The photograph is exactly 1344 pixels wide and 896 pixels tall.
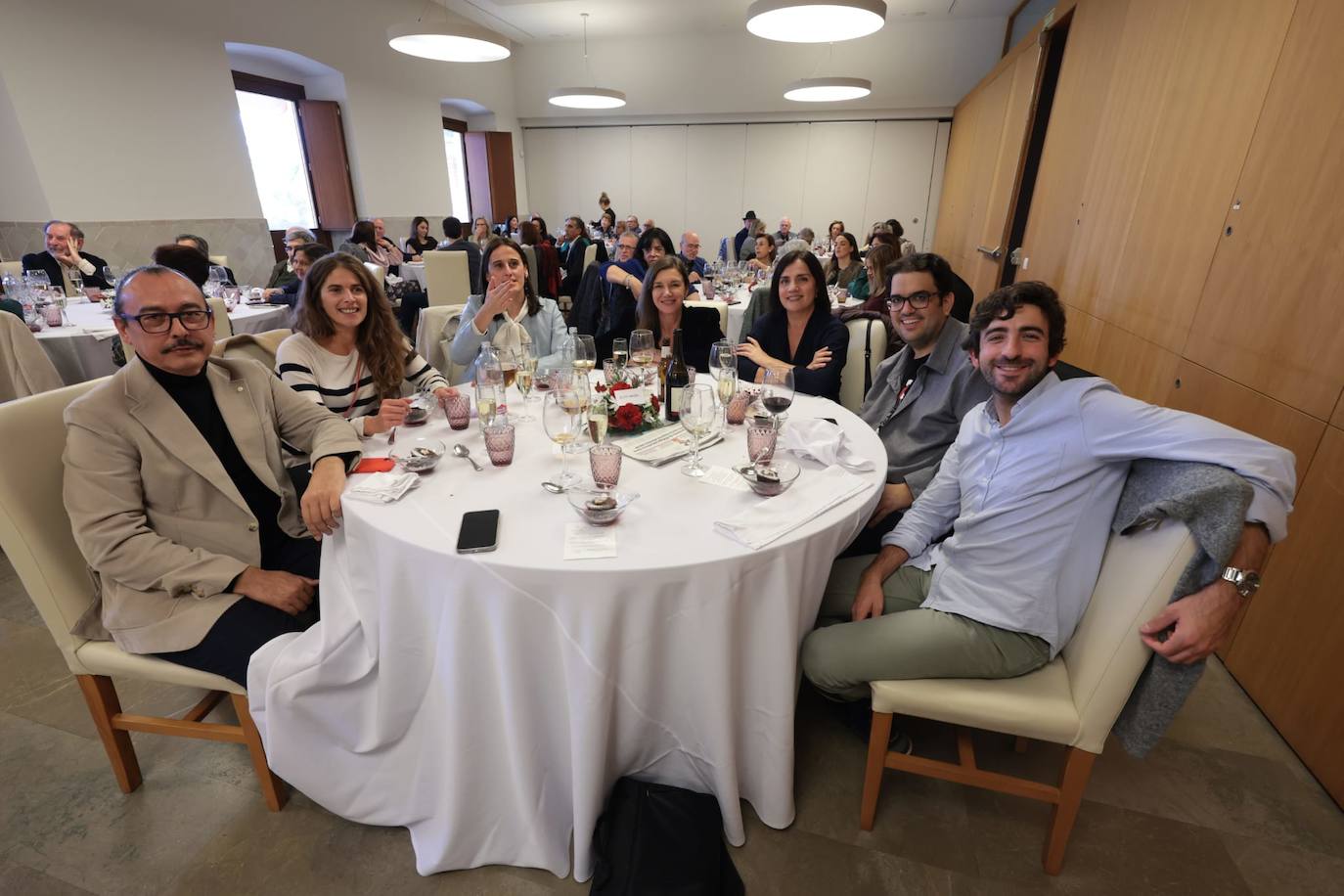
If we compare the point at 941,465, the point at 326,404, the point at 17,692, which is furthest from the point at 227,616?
the point at 941,465

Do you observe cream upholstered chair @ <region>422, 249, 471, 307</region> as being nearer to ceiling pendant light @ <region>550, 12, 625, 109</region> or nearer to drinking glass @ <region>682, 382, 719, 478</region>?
ceiling pendant light @ <region>550, 12, 625, 109</region>

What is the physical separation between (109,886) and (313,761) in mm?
544

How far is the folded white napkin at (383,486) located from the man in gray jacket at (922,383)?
1348mm

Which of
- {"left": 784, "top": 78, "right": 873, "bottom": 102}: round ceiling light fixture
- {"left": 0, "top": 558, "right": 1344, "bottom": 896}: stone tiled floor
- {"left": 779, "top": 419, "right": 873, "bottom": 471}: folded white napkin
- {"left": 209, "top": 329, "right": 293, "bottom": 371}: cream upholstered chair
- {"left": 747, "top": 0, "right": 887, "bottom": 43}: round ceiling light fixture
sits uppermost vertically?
{"left": 784, "top": 78, "right": 873, "bottom": 102}: round ceiling light fixture

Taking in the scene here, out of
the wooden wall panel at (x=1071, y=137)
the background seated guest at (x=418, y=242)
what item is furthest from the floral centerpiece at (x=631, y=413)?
the background seated guest at (x=418, y=242)

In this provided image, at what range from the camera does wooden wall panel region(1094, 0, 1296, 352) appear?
231 centimetres

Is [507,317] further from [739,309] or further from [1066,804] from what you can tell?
[1066,804]

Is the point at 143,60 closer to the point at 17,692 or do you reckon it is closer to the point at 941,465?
the point at 17,692

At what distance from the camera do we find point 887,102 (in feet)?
31.9

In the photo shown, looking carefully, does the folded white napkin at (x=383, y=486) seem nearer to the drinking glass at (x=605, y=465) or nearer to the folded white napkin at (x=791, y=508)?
the drinking glass at (x=605, y=465)

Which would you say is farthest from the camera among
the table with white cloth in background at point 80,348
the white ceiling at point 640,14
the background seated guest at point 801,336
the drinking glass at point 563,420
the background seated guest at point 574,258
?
the white ceiling at point 640,14

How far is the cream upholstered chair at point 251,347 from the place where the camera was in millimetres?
2072

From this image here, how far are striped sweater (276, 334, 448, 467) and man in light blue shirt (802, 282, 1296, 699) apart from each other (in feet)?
5.49

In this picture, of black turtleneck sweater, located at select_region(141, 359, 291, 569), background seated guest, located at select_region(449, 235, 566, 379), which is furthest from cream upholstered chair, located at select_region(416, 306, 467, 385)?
black turtleneck sweater, located at select_region(141, 359, 291, 569)
